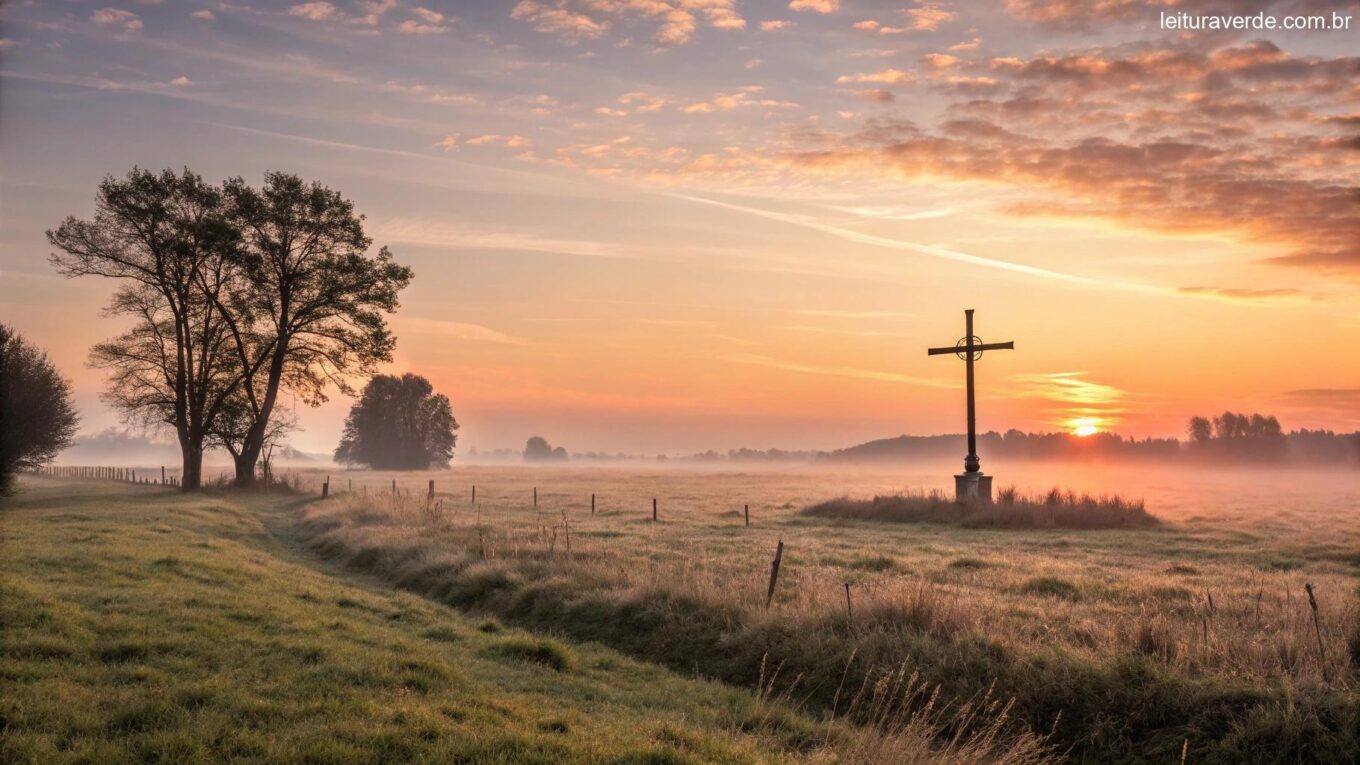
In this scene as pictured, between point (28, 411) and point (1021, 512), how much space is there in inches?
1793

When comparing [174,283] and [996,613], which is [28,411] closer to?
[174,283]

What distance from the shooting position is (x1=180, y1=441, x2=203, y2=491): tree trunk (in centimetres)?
4806

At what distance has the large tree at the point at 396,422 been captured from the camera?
122 m

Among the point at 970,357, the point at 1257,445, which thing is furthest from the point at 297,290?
the point at 1257,445

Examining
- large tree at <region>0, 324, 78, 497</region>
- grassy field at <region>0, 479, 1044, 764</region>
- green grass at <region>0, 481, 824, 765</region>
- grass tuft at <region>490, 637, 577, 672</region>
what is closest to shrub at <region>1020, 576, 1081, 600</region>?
grassy field at <region>0, 479, 1044, 764</region>

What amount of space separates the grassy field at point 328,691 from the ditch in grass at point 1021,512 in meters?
25.1

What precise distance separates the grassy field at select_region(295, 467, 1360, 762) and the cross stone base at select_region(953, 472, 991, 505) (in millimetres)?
5767

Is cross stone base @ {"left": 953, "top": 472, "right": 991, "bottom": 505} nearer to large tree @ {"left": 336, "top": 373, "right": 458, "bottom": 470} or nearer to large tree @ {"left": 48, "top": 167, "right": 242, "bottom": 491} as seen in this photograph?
large tree @ {"left": 48, "top": 167, "right": 242, "bottom": 491}

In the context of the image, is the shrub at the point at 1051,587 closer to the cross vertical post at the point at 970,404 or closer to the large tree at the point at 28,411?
the cross vertical post at the point at 970,404

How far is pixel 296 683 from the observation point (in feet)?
31.6

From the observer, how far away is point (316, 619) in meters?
13.7

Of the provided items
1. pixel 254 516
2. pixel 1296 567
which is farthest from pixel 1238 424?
pixel 254 516

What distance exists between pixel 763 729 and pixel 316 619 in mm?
7941

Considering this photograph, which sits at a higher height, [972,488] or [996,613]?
[972,488]
